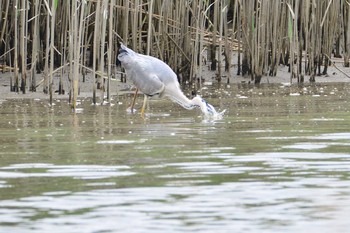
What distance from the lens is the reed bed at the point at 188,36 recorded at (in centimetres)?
1233

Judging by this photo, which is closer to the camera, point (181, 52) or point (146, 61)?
point (146, 61)

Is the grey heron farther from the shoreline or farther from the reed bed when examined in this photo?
the reed bed

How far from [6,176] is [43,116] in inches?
153

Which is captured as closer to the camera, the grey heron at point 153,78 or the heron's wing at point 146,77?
the grey heron at point 153,78

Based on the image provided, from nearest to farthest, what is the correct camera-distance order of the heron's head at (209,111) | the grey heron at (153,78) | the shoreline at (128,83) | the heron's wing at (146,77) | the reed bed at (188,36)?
the heron's head at (209,111)
the grey heron at (153,78)
the heron's wing at (146,77)
the shoreline at (128,83)
the reed bed at (188,36)

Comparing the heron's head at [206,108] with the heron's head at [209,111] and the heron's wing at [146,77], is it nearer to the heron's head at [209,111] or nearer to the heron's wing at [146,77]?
the heron's head at [209,111]

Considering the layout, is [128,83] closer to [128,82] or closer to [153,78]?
[128,82]

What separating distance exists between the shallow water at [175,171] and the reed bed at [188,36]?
2.76m

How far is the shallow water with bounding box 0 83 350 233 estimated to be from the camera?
13.7 ft

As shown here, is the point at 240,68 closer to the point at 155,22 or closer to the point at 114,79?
the point at 155,22

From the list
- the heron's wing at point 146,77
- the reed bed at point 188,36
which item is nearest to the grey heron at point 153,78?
the heron's wing at point 146,77

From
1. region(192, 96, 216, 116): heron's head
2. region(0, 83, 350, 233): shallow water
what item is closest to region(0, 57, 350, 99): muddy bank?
region(0, 83, 350, 233): shallow water

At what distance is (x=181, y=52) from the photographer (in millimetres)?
13055

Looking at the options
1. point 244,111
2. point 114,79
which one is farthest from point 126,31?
point 244,111
